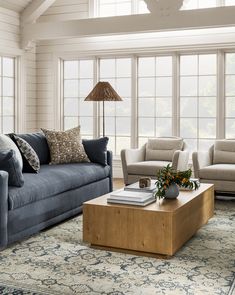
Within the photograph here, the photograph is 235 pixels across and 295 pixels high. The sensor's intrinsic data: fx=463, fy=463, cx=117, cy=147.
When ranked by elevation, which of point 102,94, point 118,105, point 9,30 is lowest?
point 118,105

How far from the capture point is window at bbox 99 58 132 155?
809 centimetres

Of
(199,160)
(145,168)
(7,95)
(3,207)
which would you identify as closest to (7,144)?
(3,207)

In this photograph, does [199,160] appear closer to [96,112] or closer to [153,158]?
[153,158]

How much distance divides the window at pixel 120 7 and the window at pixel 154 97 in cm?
83

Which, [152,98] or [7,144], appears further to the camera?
[152,98]

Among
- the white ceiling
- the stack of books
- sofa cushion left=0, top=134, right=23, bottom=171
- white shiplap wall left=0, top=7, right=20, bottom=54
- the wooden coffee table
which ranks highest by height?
the white ceiling

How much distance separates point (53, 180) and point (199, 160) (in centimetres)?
238

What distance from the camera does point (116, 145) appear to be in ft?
26.9

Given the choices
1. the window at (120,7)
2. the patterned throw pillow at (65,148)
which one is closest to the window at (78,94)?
the window at (120,7)

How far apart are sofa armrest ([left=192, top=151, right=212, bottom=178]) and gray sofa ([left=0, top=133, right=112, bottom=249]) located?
45.8 inches

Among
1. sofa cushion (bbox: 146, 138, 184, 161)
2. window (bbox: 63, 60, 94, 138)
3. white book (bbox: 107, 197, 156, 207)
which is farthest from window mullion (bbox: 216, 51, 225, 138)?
white book (bbox: 107, 197, 156, 207)

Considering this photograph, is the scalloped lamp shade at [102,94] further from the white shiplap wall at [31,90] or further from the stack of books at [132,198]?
the stack of books at [132,198]

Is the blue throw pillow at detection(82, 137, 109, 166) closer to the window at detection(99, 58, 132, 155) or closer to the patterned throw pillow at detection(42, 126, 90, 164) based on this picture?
the patterned throw pillow at detection(42, 126, 90, 164)

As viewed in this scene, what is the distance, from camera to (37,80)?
8.56 metres
